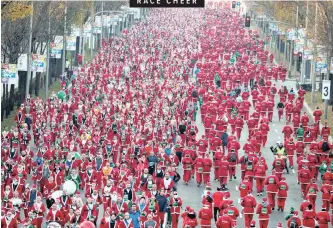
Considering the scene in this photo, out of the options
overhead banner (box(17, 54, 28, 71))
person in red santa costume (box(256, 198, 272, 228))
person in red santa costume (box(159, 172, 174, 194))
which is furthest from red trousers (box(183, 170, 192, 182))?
overhead banner (box(17, 54, 28, 71))

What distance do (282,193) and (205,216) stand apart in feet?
14.2

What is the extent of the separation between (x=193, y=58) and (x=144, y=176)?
149 ft

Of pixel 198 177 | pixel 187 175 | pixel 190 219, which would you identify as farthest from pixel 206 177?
pixel 190 219

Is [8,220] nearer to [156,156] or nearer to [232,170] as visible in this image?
[156,156]

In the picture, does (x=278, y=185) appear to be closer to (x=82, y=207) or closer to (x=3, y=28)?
(x=82, y=207)

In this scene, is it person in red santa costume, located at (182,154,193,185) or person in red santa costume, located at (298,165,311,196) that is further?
person in red santa costume, located at (182,154,193,185)

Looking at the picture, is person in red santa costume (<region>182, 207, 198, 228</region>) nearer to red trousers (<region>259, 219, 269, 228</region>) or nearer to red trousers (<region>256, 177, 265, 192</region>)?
red trousers (<region>259, 219, 269, 228</region>)

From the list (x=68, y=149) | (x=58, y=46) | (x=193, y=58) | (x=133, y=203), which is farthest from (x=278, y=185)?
(x=193, y=58)

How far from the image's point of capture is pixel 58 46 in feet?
199

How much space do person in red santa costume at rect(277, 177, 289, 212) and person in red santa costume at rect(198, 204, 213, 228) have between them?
158 inches

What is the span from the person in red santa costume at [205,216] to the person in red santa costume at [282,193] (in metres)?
4.01

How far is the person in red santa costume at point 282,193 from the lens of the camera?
1270 inches

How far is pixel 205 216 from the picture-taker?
1127 inches

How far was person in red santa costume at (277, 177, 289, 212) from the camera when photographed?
32.2 m
